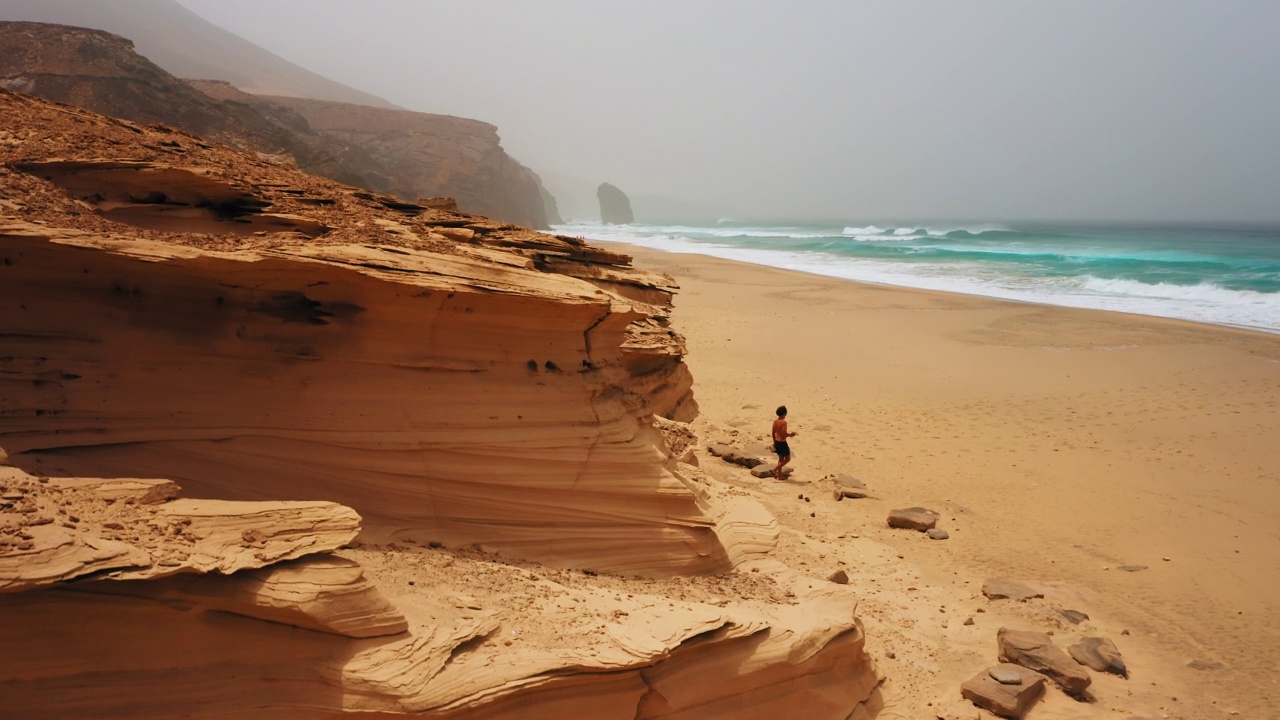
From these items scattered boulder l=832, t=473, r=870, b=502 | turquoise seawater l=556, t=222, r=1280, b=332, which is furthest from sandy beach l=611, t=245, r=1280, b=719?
turquoise seawater l=556, t=222, r=1280, b=332

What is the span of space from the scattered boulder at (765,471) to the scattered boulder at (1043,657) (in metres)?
3.49

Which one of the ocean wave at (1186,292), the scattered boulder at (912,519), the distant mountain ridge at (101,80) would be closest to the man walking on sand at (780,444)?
the scattered boulder at (912,519)

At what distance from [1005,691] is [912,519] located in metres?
2.87

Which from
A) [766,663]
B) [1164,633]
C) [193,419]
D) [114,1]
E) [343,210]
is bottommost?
[1164,633]

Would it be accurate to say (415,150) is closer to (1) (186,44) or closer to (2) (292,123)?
(2) (292,123)

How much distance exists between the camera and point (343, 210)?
5.02m

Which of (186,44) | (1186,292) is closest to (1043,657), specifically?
(1186,292)

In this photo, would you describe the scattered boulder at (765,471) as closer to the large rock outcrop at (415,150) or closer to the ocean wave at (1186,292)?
the ocean wave at (1186,292)

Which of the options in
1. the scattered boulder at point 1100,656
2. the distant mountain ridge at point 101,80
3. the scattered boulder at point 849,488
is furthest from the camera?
the distant mountain ridge at point 101,80

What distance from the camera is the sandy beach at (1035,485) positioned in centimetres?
561

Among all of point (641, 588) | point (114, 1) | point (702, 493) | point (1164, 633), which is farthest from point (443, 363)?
point (114, 1)

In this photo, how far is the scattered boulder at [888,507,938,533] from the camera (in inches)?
300

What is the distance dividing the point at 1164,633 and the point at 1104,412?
7.56m

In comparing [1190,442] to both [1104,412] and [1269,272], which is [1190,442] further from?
[1269,272]
